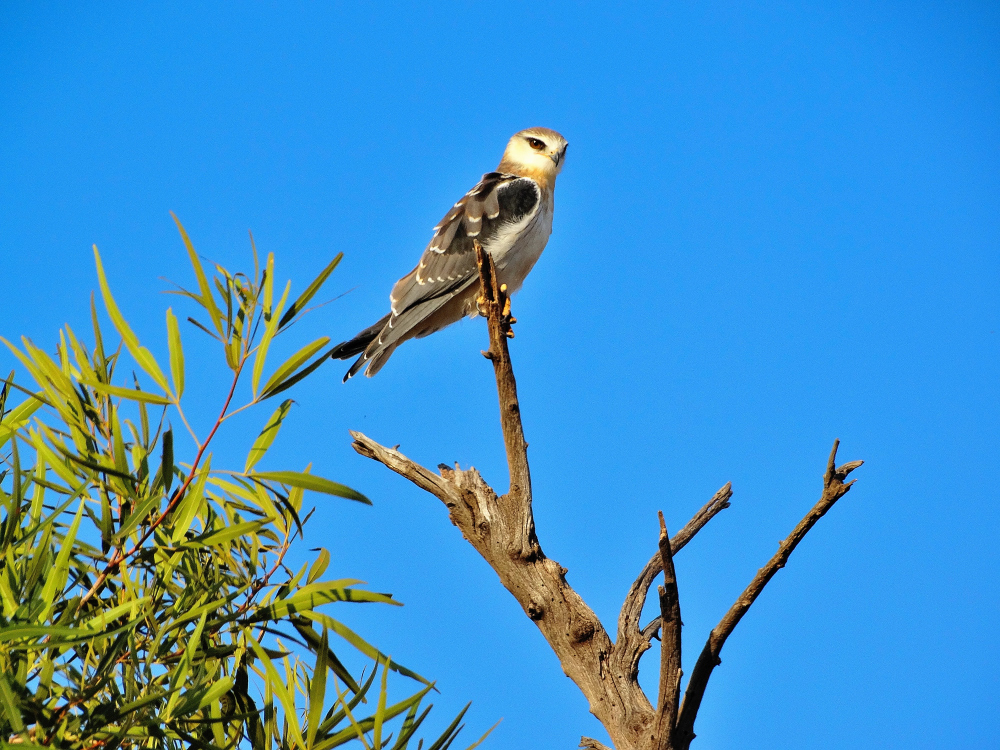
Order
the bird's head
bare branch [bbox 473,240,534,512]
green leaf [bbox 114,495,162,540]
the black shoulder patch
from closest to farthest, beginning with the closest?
green leaf [bbox 114,495,162,540]
bare branch [bbox 473,240,534,512]
the black shoulder patch
the bird's head

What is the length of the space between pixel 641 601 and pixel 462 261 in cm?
260

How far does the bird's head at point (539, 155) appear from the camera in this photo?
20.1ft

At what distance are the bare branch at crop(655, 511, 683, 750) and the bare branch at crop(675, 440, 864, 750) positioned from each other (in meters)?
0.07

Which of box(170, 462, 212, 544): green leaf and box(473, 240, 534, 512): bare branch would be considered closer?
box(170, 462, 212, 544): green leaf

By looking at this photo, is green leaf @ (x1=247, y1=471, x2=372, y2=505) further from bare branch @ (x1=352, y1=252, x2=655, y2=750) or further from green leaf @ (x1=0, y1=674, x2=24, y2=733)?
bare branch @ (x1=352, y1=252, x2=655, y2=750)

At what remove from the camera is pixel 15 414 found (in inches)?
99.7

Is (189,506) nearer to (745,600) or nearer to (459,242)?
(745,600)

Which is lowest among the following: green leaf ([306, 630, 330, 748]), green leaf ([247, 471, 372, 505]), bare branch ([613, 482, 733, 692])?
green leaf ([306, 630, 330, 748])

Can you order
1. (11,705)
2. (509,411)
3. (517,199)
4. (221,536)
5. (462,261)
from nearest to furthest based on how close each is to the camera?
1. (11,705)
2. (221,536)
3. (509,411)
4. (462,261)
5. (517,199)

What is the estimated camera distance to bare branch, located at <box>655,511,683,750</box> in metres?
2.50

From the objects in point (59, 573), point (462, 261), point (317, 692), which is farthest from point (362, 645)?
point (462, 261)

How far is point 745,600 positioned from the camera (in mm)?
2650

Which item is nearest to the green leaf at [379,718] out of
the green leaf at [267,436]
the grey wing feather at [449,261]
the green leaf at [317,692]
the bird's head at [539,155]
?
the green leaf at [317,692]

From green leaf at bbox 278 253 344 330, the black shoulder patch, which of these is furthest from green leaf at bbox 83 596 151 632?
the black shoulder patch
